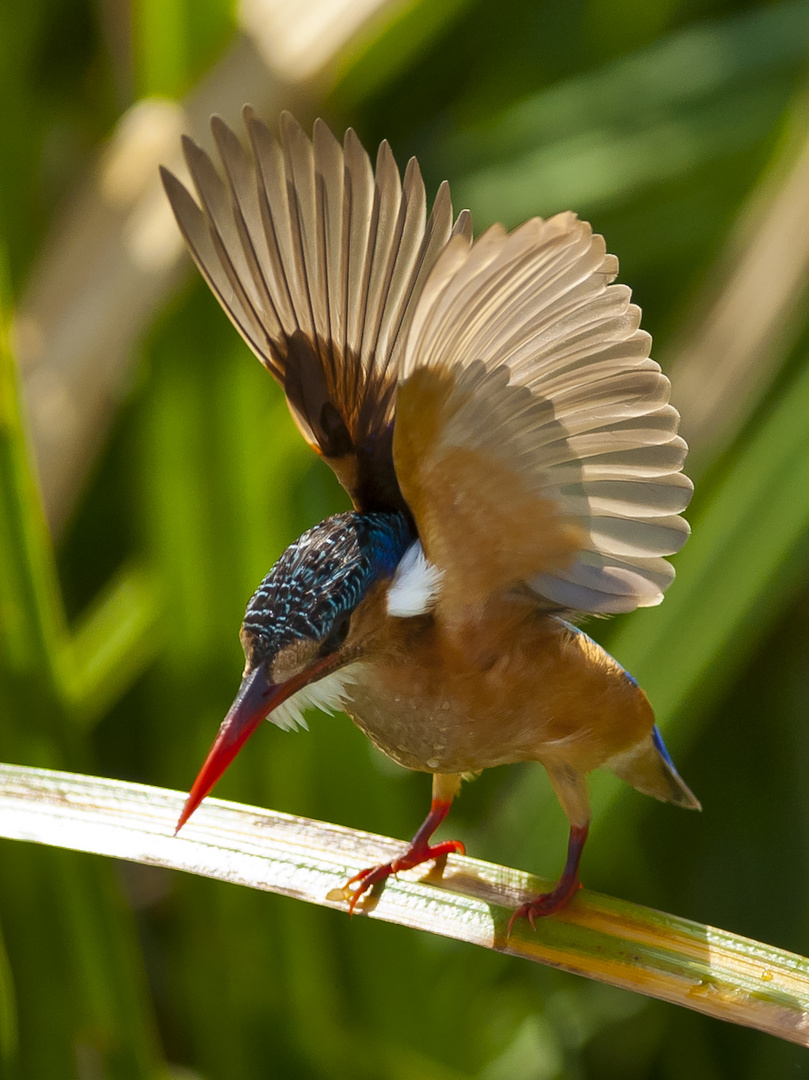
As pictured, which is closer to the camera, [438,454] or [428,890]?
[438,454]

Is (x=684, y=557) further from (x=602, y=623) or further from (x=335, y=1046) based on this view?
(x=335, y=1046)

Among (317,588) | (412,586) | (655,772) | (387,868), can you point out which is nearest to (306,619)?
(317,588)

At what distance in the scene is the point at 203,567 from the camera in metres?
1.49

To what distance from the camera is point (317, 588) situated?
82 cm

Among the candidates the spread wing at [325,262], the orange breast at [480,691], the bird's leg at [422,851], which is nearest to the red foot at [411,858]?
the bird's leg at [422,851]

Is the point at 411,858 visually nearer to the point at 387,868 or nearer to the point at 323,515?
the point at 387,868

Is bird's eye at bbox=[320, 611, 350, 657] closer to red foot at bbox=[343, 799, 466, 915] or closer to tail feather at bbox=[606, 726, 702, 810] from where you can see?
red foot at bbox=[343, 799, 466, 915]

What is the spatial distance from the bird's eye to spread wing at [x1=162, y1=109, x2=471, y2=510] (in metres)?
0.16

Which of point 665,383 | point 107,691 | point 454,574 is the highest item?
point 665,383

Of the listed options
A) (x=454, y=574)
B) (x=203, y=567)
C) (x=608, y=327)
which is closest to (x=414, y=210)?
(x=608, y=327)

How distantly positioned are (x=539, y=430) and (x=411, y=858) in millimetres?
436

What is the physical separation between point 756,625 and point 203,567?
73 centimetres

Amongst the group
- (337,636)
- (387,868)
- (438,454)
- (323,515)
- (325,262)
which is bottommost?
(387,868)

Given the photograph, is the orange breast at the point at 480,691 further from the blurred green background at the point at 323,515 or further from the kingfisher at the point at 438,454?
the blurred green background at the point at 323,515
